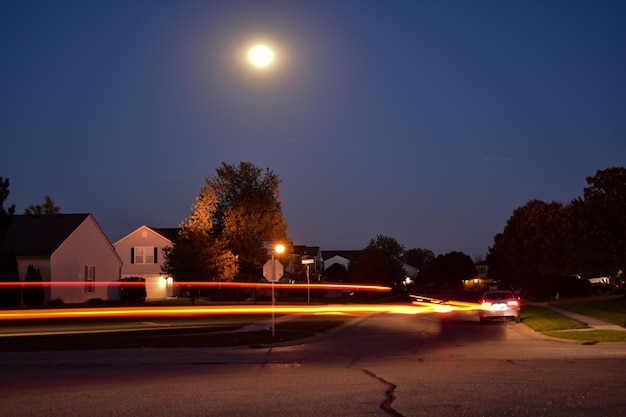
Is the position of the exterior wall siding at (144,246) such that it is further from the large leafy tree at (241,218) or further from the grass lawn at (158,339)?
the grass lawn at (158,339)

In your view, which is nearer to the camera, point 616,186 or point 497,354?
point 497,354

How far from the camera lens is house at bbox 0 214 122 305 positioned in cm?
4425

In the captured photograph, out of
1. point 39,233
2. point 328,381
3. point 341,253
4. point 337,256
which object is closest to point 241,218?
point 39,233

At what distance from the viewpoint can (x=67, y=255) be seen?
4612 centimetres

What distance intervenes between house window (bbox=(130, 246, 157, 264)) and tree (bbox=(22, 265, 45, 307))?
2323 cm

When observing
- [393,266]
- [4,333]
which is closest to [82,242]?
[4,333]

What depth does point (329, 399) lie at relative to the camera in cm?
1062

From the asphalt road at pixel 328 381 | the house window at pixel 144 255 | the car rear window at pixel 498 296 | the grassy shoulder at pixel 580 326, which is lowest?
the grassy shoulder at pixel 580 326

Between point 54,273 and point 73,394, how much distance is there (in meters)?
35.2

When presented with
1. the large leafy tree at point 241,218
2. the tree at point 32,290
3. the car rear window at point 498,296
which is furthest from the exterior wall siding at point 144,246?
the car rear window at point 498,296

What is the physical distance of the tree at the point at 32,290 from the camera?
42.0 meters

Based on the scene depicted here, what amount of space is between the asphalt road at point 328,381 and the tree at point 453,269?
4670 inches

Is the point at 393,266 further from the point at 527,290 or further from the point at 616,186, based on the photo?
the point at 616,186

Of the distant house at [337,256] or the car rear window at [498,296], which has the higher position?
the distant house at [337,256]
